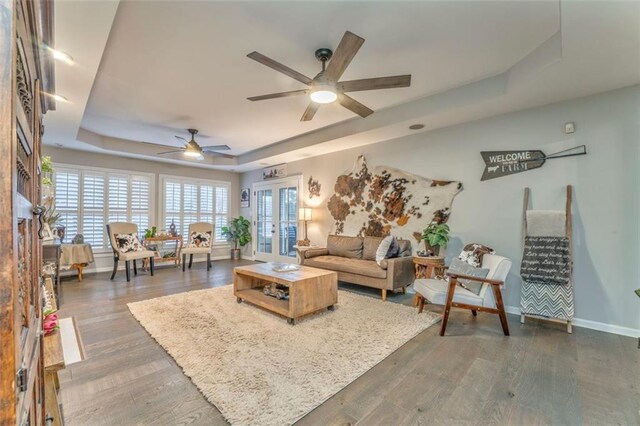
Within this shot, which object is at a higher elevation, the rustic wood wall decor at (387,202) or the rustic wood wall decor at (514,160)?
the rustic wood wall decor at (514,160)

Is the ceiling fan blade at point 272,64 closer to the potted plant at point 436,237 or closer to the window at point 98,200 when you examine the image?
the potted plant at point 436,237

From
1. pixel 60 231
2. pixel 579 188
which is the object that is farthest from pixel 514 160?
pixel 60 231

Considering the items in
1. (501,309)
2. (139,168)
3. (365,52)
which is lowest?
(501,309)

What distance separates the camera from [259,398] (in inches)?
72.9

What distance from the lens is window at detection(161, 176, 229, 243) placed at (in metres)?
6.86

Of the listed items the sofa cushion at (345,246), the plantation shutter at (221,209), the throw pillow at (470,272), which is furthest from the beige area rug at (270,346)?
the plantation shutter at (221,209)

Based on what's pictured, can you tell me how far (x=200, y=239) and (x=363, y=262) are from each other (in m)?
3.88

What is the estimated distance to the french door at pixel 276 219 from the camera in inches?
261

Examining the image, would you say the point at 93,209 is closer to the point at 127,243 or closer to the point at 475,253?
the point at 127,243

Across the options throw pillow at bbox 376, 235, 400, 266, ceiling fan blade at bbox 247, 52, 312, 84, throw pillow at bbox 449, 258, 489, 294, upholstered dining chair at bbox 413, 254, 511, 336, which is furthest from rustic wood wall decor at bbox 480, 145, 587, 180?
ceiling fan blade at bbox 247, 52, 312, 84

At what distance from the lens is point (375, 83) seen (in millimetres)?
2416

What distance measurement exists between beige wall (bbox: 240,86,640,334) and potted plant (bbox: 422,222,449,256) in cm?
24

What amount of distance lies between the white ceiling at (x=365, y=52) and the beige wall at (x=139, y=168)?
1.78 meters

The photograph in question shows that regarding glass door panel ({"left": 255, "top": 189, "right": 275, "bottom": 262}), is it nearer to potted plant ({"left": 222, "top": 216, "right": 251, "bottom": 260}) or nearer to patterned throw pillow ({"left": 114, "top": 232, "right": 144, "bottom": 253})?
potted plant ({"left": 222, "top": 216, "right": 251, "bottom": 260})
